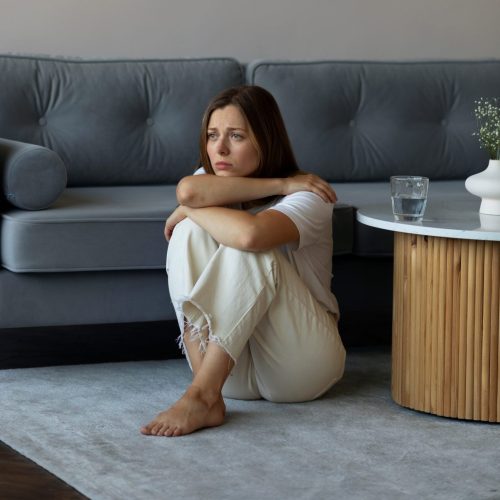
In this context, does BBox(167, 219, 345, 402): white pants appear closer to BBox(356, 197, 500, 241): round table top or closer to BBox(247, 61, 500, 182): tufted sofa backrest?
BBox(356, 197, 500, 241): round table top

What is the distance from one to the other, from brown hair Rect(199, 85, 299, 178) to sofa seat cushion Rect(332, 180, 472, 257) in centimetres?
31

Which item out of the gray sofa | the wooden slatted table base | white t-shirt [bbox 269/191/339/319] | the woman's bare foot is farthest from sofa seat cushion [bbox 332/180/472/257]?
the woman's bare foot

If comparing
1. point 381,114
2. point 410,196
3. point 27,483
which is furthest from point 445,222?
point 381,114

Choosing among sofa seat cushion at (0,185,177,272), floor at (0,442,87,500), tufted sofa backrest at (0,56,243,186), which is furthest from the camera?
tufted sofa backrest at (0,56,243,186)

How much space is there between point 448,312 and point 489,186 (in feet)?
1.02

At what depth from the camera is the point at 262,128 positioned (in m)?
2.40

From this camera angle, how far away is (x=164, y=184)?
3.27m

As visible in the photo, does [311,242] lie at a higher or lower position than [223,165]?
lower

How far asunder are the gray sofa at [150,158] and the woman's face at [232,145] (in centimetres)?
30

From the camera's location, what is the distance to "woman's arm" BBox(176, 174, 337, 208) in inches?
91.2

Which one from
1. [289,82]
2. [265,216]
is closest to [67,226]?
[265,216]

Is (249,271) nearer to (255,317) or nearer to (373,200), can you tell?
(255,317)

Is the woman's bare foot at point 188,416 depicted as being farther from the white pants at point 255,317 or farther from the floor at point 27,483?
the floor at point 27,483

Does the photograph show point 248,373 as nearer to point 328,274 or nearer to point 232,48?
point 328,274
